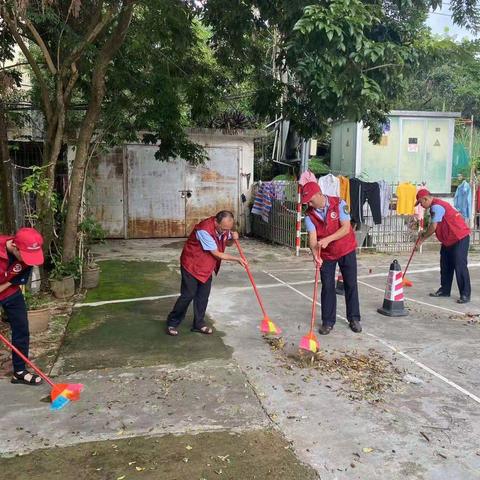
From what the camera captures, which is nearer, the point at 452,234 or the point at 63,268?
the point at 452,234

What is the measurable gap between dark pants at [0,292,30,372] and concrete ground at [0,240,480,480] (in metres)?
0.26

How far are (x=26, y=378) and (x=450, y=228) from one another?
569 centimetres

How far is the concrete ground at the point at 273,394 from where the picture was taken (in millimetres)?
3260

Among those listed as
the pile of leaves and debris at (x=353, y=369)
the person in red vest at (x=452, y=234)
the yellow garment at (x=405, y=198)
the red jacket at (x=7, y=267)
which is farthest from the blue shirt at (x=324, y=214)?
the yellow garment at (x=405, y=198)

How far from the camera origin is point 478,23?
265 inches

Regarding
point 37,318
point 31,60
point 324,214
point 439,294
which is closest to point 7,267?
point 37,318

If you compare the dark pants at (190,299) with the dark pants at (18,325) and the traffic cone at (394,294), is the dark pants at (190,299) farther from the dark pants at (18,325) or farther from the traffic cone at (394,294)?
the traffic cone at (394,294)

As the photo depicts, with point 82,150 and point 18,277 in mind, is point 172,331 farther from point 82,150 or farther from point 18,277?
point 82,150

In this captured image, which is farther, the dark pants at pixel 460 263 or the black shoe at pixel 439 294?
the black shoe at pixel 439 294

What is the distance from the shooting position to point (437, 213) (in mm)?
7188

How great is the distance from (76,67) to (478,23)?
5308 millimetres

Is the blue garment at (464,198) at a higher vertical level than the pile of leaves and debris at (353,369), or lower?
higher

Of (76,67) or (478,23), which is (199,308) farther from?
(478,23)

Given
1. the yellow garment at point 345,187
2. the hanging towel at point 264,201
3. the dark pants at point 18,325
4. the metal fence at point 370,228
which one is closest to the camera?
the dark pants at point 18,325
